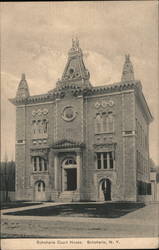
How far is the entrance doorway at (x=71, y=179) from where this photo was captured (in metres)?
31.1

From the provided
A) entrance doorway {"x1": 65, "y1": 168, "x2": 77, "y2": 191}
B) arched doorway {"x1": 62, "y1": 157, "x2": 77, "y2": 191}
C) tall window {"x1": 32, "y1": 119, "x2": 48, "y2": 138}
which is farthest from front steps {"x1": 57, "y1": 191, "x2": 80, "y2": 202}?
tall window {"x1": 32, "y1": 119, "x2": 48, "y2": 138}

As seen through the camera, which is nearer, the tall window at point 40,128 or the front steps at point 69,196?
the front steps at point 69,196

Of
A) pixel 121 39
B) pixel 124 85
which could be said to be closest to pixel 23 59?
pixel 121 39

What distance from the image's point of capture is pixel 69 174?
3130 cm

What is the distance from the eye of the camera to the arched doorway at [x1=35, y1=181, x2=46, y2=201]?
31222 mm

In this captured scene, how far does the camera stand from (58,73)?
2059 centimetres

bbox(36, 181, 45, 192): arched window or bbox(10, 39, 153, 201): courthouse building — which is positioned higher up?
bbox(10, 39, 153, 201): courthouse building

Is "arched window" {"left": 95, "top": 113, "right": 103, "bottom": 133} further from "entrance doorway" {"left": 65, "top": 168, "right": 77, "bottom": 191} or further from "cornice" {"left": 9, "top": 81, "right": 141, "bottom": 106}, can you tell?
"entrance doorway" {"left": 65, "top": 168, "right": 77, "bottom": 191}

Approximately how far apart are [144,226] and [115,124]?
1633 centimetres

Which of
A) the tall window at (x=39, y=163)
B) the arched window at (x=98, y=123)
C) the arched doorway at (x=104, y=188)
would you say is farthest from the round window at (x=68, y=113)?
the arched doorway at (x=104, y=188)

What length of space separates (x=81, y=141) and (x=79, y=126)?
1323 mm

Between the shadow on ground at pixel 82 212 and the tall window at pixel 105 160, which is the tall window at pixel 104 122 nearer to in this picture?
the tall window at pixel 105 160

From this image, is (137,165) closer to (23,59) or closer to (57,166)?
(57,166)

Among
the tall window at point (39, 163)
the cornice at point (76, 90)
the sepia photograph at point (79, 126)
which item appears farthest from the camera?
the tall window at point (39, 163)
